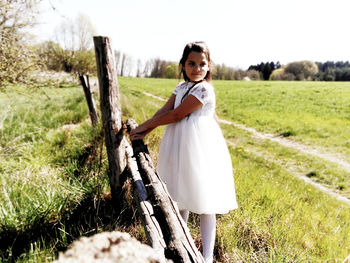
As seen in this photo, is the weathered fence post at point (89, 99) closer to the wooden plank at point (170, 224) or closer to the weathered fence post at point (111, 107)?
the weathered fence post at point (111, 107)

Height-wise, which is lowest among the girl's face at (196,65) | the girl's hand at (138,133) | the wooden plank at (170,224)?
the wooden plank at (170,224)

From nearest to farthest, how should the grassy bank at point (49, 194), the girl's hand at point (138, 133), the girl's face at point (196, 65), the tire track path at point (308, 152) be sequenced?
the girl's face at point (196, 65) < the grassy bank at point (49, 194) < the girl's hand at point (138, 133) < the tire track path at point (308, 152)

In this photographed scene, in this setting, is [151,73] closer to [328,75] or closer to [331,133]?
[328,75]

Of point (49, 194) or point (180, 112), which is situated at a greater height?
point (180, 112)

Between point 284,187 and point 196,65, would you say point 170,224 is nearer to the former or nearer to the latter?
point 196,65

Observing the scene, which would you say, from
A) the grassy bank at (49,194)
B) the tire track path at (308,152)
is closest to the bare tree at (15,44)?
the grassy bank at (49,194)

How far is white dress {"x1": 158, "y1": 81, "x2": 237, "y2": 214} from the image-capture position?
70.7 inches

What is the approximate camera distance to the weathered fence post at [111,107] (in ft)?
7.27

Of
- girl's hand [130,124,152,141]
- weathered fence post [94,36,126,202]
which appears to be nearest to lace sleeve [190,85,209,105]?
→ girl's hand [130,124,152,141]

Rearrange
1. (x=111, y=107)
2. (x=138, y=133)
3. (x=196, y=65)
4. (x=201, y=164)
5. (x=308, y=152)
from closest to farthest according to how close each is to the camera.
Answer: (x=201, y=164), (x=196, y=65), (x=138, y=133), (x=111, y=107), (x=308, y=152)

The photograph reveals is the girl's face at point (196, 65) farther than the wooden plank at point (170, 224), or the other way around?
the girl's face at point (196, 65)

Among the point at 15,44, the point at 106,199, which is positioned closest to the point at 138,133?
the point at 106,199

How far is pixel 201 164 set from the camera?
1.81 m

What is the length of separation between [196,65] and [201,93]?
0.89 ft
